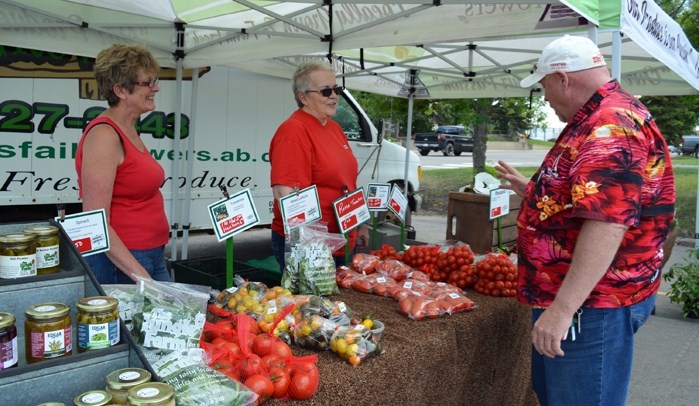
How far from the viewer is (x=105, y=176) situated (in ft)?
7.85

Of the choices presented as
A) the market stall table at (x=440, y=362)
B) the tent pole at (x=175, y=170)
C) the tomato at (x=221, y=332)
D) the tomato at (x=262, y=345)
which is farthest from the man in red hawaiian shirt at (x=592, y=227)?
the tent pole at (x=175, y=170)

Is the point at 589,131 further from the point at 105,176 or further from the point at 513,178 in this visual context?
the point at 105,176

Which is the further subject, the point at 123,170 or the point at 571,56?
the point at 123,170

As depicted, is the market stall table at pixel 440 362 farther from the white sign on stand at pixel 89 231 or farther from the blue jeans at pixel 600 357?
the white sign on stand at pixel 89 231

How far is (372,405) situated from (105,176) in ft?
4.51

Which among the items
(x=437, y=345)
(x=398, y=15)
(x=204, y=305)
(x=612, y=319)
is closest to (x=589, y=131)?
(x=612, y=319)

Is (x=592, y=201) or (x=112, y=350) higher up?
(x=592, y=201)

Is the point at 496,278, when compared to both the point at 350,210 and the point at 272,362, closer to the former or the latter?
the point at 350,210

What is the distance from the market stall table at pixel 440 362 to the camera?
204 cm

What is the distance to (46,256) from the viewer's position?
162 cm

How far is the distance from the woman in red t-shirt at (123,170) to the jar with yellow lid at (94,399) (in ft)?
4.03

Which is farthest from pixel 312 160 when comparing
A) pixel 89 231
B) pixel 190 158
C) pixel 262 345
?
pixel 190 158

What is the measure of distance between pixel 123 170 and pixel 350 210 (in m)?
1.22

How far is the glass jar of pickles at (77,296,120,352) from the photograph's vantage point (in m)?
1.35
